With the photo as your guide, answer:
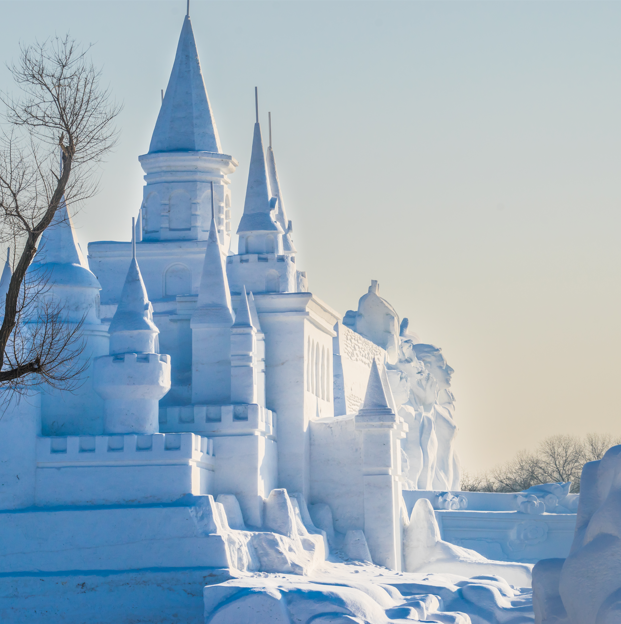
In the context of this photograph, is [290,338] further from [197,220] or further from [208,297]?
[197,220]

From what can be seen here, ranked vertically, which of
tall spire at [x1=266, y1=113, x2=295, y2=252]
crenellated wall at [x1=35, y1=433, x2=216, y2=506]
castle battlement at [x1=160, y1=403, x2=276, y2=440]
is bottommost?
crenellated wall at [x1=35, y1=433, x2=216, y2=506]

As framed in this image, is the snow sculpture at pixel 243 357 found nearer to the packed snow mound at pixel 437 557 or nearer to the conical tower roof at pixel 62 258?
the conical tower roof at pixel 62 258

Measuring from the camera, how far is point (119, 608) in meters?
21.3

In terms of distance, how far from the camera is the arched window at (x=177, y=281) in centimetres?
3006

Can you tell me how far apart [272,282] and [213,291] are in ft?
7.58

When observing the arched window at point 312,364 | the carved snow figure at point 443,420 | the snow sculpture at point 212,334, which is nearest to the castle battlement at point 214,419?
the snow sculpture at point 212,334

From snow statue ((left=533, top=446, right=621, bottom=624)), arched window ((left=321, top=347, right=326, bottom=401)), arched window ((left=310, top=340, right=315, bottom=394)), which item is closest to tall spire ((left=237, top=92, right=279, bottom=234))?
arched window ((left=310, top=340, right=315, bottom=394))

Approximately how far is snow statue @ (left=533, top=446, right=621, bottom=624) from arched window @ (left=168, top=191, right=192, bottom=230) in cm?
1840

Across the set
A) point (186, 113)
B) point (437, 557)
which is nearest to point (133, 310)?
point (186, 113)

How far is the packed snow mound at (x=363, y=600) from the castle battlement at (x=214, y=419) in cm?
364

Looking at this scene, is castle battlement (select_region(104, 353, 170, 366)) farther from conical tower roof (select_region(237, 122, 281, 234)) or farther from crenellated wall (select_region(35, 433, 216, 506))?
conical tower roof (select_region(237, 122, 281, 234))

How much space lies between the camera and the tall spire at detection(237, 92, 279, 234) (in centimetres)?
2922

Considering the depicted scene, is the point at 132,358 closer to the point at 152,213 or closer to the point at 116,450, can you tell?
the point at 116,450

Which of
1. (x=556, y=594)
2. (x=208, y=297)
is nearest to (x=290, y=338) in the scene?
(x=208, y=297)
